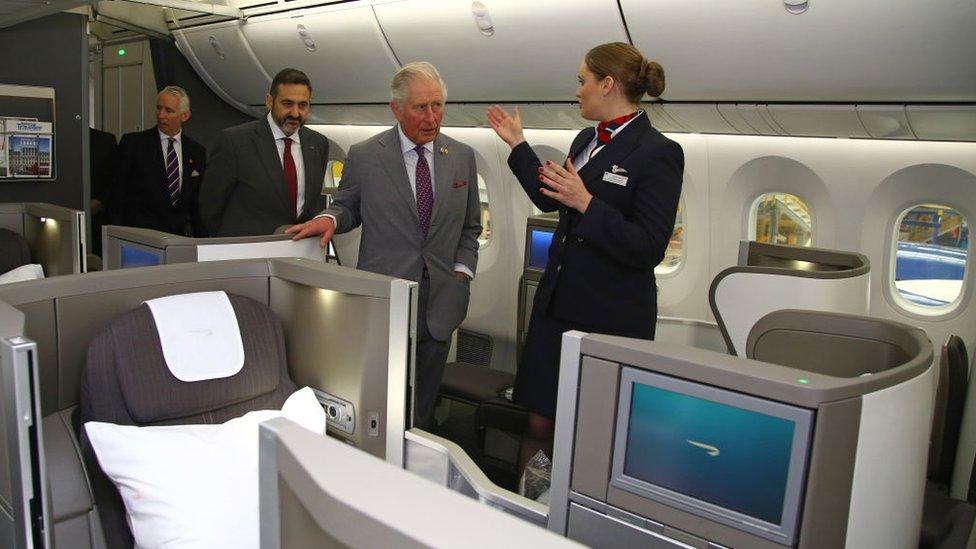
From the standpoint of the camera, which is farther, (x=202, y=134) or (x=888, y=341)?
(x=202, y=134)

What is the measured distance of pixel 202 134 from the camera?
8.41 metres

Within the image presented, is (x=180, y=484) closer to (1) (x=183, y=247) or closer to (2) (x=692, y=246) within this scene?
(1) (x=183, y=247)

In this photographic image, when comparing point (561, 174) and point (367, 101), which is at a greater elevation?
point (367, 101)

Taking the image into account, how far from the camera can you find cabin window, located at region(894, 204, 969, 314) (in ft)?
16.3

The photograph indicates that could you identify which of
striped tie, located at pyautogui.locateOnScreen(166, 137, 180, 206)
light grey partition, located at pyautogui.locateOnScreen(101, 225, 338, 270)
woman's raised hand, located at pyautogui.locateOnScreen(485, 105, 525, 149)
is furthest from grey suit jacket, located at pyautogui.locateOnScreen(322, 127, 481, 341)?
striped tie, located at pyautogui.locateOnScreen(166, 137, 180, 206)

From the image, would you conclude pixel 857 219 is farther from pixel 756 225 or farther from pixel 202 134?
pixel 202 134

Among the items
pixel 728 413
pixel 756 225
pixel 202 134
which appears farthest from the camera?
pixel 202 134

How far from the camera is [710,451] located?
54.9 inches

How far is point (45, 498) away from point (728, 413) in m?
1.34

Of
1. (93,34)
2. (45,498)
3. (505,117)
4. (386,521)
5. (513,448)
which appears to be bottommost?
(513,448)

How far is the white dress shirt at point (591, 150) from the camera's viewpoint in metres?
2.58

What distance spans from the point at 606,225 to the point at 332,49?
4.46 meters

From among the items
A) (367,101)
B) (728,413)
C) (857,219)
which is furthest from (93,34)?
(728,413)

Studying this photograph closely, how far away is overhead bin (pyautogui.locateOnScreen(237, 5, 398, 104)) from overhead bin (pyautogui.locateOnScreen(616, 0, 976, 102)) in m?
1.87
